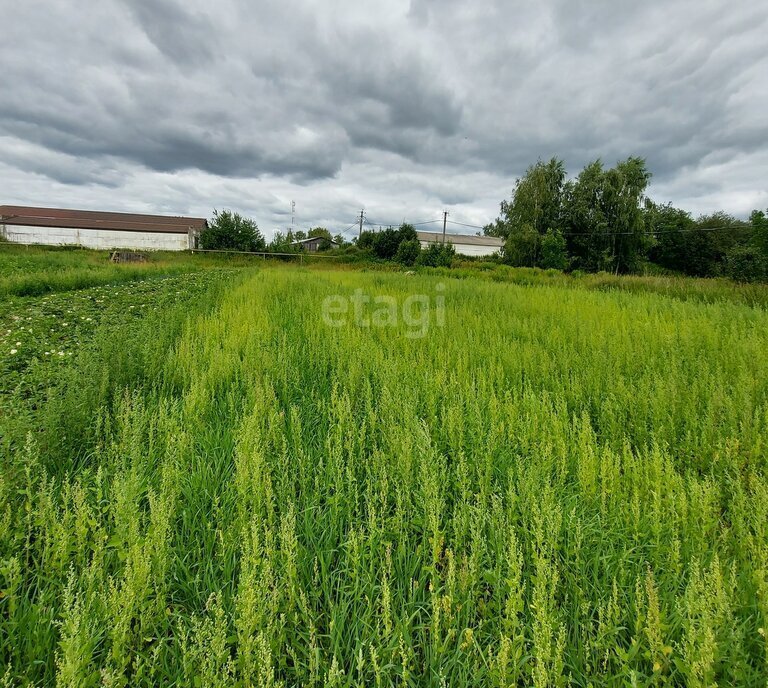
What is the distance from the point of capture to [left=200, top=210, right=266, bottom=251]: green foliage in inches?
1250

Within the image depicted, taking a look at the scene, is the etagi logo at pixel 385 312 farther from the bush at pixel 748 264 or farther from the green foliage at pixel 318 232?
the green foliage at pixel 318 232

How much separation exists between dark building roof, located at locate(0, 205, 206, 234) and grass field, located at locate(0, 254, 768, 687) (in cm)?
4402

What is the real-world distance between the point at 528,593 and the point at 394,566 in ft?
1.92

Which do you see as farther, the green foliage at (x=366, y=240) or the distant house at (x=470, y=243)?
the distant house at (x=470, y=243)

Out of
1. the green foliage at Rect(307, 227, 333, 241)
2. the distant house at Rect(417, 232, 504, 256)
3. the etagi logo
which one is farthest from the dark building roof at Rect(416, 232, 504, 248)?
the etagi logo

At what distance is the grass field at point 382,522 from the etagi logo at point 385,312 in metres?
1.79

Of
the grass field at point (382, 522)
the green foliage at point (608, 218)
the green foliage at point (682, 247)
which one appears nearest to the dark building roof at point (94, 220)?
the green foliage at point (608, 218)

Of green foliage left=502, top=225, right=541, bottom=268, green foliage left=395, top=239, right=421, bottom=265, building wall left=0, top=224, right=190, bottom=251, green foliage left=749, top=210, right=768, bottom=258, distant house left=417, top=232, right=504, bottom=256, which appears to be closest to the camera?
green foliage left=749, top=210, right=768, bottom=258

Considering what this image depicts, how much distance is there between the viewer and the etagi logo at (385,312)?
602 cm

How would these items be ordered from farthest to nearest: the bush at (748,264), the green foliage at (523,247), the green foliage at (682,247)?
the green foliage at (682,247) → the green foliage at (523,247) → the bush at (748,264)

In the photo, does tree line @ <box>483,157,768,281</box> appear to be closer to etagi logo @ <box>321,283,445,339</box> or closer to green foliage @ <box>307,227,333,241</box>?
etagi logo @ <box>321,283,445,339</box>

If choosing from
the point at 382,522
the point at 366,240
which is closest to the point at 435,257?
the point at 366,240

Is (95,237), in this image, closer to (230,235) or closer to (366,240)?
(230,235)

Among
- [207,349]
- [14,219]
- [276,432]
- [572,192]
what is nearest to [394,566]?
[276,432]
